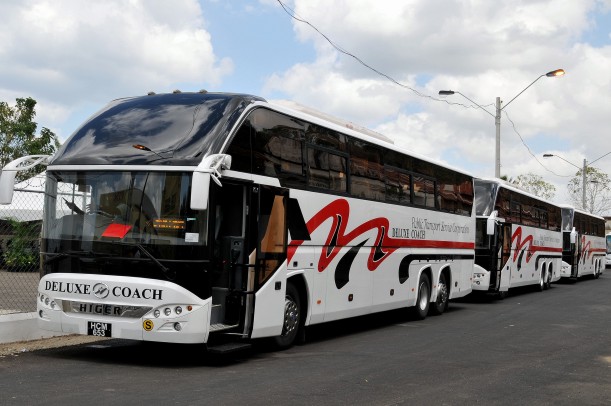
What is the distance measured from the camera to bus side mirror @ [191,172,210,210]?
902 cm

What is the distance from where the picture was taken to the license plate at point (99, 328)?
9.61m

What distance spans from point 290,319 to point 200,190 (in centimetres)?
339

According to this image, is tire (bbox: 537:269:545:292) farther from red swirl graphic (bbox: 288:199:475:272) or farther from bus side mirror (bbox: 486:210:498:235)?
red swirl graphic (bbox: 288:199:475:272)

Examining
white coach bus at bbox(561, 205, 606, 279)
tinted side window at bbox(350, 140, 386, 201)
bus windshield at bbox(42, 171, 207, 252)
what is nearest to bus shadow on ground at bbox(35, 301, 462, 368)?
bus windshield at bbox(42, 171, 207, 252)

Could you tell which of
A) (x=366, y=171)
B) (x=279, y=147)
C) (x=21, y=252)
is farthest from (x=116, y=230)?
(x=21, y=252)

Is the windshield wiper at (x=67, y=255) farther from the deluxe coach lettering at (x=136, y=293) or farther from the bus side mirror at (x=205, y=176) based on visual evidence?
the bus side mirror at (x=205, y=176)

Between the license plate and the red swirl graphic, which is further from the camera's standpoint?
the red swirl graphic

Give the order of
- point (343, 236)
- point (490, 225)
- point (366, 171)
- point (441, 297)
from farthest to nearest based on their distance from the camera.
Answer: point (490, 225) → point (441, 297) → point (366, 171) → point (343, 236)

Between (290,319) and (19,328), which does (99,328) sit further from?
(290,319)

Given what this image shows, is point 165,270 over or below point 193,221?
below

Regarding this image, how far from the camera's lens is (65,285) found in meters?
9.89

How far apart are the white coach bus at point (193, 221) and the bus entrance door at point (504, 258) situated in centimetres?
1111

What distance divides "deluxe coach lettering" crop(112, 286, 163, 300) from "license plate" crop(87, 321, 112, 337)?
41 centimetres

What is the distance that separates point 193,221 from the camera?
381 inches
